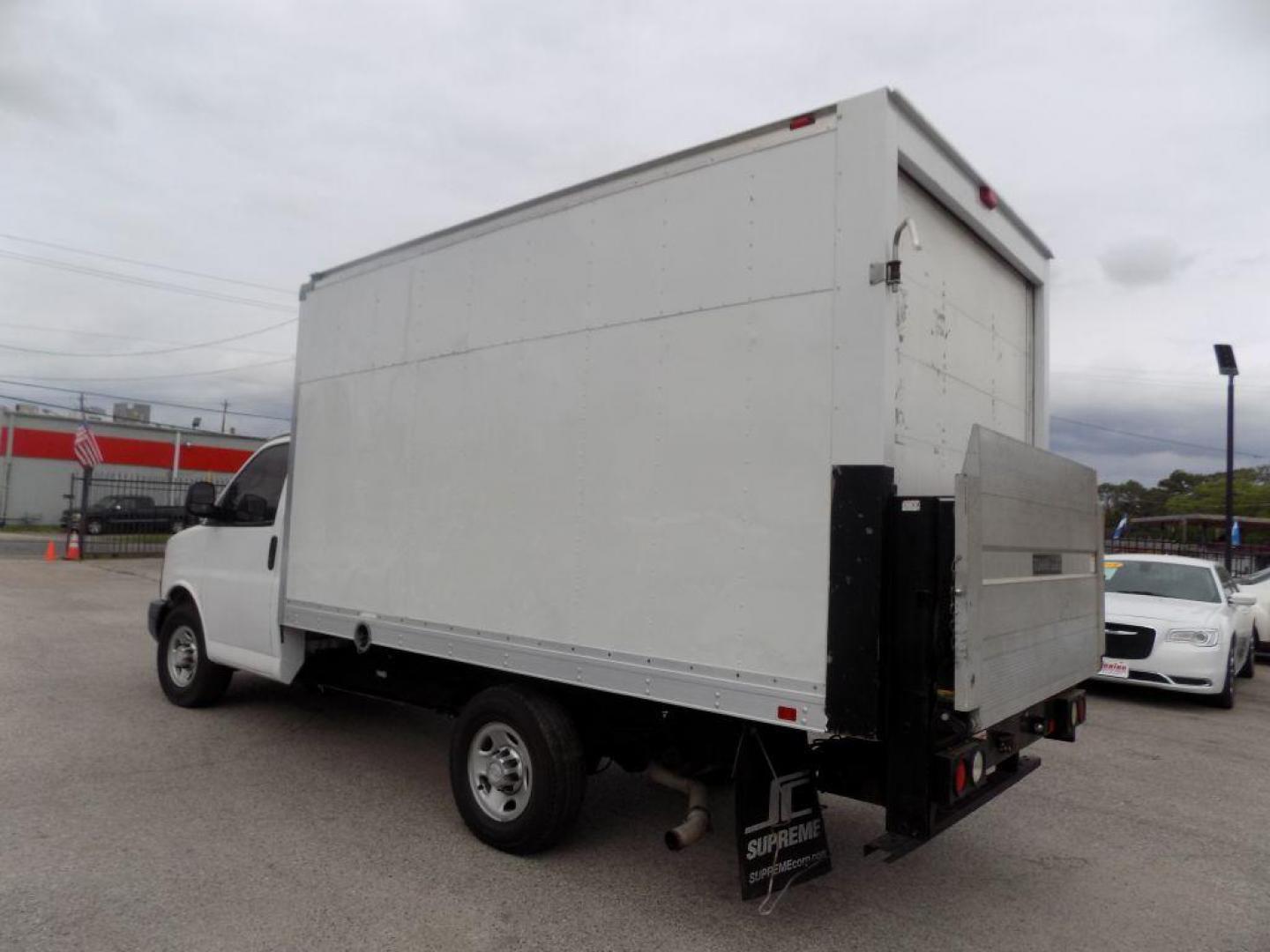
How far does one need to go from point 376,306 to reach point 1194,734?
7645 millimetres

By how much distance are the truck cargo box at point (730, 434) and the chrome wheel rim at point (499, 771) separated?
0.39 meters

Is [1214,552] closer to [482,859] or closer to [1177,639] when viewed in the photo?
[1177,639]

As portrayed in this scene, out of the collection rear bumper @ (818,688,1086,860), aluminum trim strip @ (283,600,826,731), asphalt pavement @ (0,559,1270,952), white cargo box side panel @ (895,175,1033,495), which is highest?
white cargo box side panel @ (895,175,1033,495)

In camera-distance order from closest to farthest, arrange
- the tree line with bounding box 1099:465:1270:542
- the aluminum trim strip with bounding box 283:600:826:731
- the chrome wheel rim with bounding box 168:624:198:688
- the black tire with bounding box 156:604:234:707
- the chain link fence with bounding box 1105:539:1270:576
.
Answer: the aluminum trim strip with bounding box 283:600:826:731
the black tire with bounding box 156:604:234:707
the chrome wheel rim with bounding box 168:624:198:688
the chain link fence with bounding box 1105:539:1270:576
the tree line with bounding box 1099:465:1270:542

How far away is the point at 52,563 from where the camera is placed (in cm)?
1980

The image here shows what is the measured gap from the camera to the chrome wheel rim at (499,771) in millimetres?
4109

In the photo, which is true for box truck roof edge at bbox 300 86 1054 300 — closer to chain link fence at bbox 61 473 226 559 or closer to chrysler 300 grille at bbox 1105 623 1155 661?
chrysler 300 grille at bbox 1105 623 1155 661

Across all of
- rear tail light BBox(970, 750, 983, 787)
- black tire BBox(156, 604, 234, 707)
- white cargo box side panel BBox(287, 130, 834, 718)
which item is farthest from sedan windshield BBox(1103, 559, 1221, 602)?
black tire BBox(156, 604, 234, 707)

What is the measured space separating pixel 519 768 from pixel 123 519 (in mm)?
22179

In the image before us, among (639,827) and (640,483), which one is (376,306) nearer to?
(640,483)

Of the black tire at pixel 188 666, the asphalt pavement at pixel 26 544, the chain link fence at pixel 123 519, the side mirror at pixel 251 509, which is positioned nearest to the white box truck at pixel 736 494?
the side mirror at pixel 251 509

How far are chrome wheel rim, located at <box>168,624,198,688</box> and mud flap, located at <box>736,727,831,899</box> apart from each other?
509 centimetres

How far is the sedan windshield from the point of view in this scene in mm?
9523

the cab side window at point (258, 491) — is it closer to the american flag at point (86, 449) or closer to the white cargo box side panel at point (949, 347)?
the white cargo box side panel at point (949, 347)
